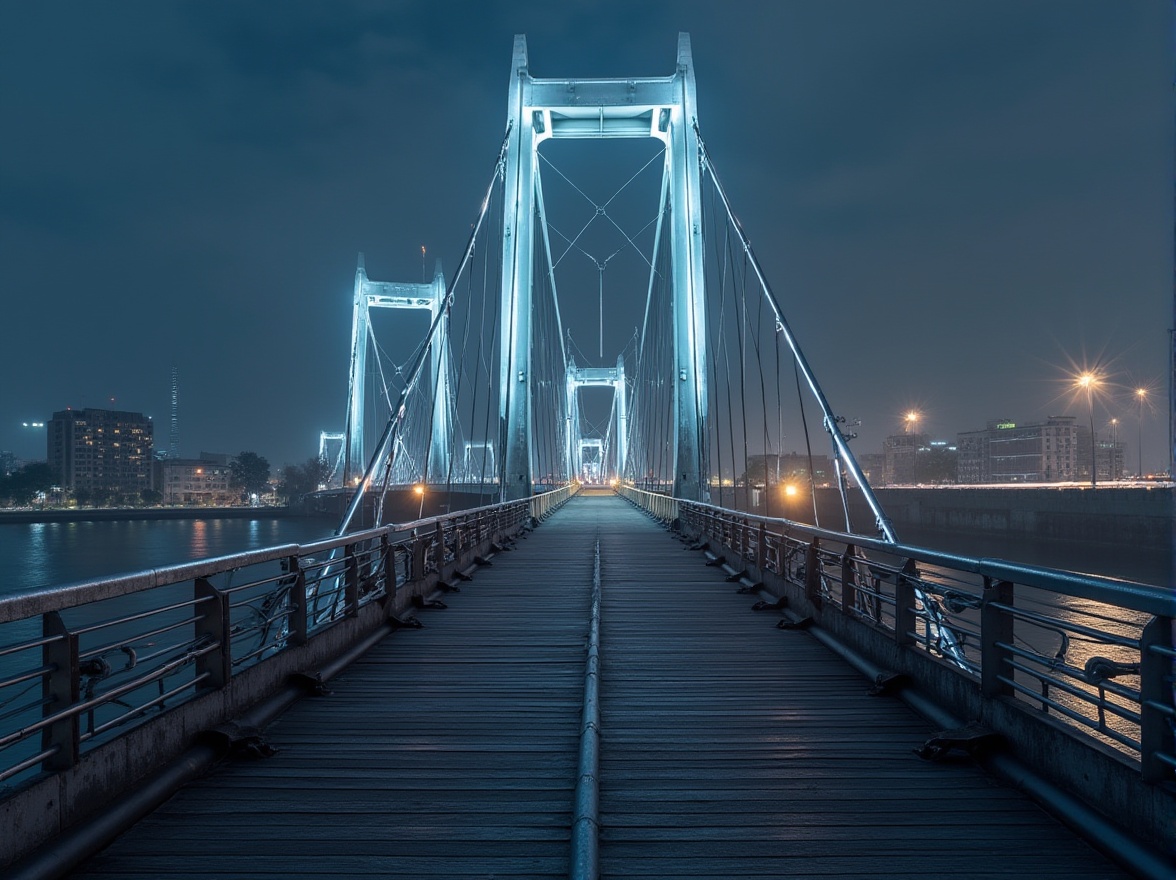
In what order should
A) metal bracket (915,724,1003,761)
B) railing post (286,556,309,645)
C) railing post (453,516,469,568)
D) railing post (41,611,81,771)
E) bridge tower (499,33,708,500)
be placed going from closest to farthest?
railing post (41,611,81,771) < metal bracket (915,724,1003,761) < railing post (286,556,309,645) < railing post (453,516,469,568) < bridge tower (499,33,708,500)

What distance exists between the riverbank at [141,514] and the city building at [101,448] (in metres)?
49.2

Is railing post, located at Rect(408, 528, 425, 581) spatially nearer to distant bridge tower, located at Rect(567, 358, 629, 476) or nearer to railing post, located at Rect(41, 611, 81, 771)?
railing post, located at Rect(41, 611, 81, 771)

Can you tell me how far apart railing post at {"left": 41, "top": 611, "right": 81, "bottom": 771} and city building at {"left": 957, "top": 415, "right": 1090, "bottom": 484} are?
141m

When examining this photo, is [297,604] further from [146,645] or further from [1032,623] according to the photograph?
[1032,623]

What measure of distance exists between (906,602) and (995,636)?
1385 mm

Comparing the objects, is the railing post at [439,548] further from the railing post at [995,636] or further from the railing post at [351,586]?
the railing post at [995,636]

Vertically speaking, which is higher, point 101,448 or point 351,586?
point 101,448

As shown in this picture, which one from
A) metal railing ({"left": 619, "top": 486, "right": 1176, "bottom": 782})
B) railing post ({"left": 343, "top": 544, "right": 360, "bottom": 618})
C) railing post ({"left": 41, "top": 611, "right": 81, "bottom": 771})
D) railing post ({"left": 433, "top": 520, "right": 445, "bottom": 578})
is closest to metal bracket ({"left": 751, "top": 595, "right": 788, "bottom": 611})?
metal railing ({"left": 619, "top": 486, "right": 1176, "bottom": 782})

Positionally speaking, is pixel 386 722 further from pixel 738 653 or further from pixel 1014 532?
pixel 1014 532

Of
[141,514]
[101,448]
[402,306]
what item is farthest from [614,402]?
[101,448]

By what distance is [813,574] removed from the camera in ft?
29.2

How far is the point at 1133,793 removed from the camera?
3.44 m

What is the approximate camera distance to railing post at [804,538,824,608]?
873 centimetres

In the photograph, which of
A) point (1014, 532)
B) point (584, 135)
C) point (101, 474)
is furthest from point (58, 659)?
point (101, 474)
